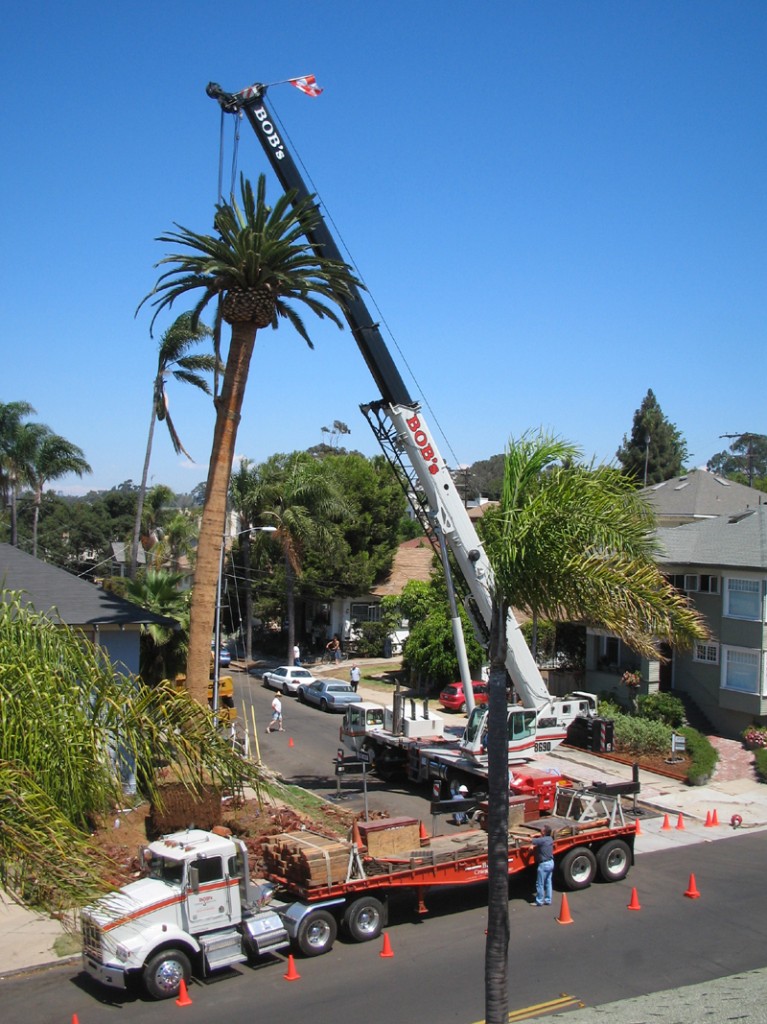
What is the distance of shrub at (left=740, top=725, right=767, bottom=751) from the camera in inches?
1198

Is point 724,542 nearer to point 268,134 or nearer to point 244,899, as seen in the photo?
point 268,134

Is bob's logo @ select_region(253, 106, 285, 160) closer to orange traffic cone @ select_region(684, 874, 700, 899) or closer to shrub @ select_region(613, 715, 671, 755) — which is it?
orange traffic cone @ select_region(684, 874, 700, 899)

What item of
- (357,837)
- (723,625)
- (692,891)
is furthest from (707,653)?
(357,837)

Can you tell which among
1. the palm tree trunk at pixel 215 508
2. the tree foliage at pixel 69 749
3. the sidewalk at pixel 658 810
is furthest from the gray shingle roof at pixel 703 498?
the tree foliage at pixel 69 749

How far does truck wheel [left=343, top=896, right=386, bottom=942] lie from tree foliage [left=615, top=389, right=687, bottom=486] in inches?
2662

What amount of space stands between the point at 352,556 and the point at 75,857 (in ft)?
151

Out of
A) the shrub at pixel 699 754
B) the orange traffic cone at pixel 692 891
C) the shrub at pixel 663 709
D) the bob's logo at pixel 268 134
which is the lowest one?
the orange traffic cone at pixel 692 891

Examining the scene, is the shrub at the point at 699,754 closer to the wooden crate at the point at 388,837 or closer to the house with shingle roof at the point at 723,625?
the house with shingle roof at the point at 723,625

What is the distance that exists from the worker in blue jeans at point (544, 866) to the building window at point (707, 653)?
647 inches

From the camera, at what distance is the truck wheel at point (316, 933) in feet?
50.6

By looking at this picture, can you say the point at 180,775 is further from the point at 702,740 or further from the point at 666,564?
the point at 666,564

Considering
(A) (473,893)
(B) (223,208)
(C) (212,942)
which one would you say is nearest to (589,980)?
(A) (473,893)

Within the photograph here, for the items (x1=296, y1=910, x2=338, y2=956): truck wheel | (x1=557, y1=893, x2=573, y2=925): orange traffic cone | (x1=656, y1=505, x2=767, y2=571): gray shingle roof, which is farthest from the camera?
(x1=656, y1=505, x2=767, y2=571): gray shingle roof

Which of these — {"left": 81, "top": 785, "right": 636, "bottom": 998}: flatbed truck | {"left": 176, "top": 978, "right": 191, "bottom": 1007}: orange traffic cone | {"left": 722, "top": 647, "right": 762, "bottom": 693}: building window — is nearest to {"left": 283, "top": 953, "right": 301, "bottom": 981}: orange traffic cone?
{"left": 81, "top": 785, "right": 636, "bottom": 998}: flatbed truck
